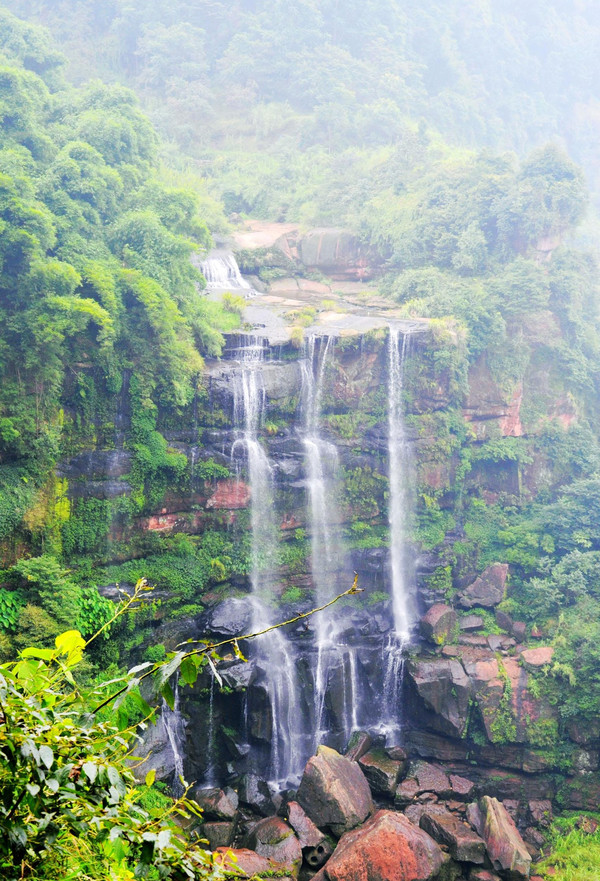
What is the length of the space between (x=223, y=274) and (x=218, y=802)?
1736cm

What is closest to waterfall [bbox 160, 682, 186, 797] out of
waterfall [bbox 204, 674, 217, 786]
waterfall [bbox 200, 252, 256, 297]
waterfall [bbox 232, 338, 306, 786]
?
waterfall [bbox 204, 674, 217, 786]

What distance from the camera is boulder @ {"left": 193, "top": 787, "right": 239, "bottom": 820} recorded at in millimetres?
13492

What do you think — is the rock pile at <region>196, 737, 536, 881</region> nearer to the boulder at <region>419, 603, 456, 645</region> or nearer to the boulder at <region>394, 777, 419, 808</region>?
the boulder at <region>394, 777, 419, 808</region>

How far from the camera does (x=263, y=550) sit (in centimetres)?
1847

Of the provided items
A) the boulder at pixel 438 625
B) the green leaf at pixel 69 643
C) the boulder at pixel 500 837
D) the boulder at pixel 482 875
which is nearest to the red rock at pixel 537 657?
the boulder at pixel 438 625

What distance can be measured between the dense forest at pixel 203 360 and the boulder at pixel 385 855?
10.6 feet

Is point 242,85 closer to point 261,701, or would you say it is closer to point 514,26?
point 514,26

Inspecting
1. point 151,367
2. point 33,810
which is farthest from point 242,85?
point 33,810

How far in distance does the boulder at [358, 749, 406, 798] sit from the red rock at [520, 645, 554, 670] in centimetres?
389

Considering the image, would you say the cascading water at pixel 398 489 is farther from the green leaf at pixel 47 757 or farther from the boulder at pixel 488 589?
the green leaf at pixel 47 757

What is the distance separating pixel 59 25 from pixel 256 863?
39504mm

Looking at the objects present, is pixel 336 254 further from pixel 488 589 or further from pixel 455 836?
pixel 455 836

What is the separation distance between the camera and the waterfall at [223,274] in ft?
79.7

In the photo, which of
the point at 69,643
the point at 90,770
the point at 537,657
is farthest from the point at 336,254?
the point at 90,770
